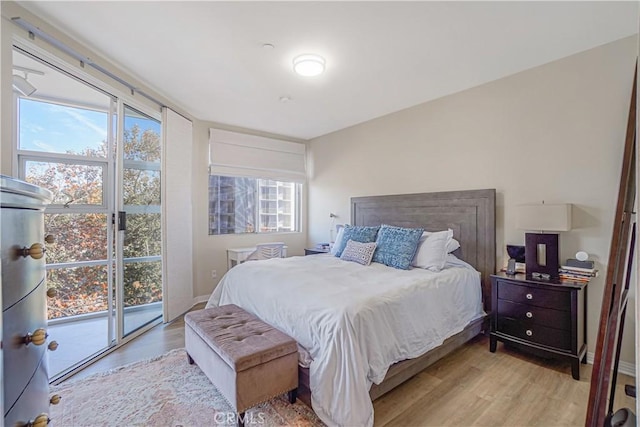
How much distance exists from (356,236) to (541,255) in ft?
5.75

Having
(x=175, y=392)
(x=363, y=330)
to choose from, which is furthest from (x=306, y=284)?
(x=175, y=392)

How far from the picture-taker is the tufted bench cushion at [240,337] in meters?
1.67

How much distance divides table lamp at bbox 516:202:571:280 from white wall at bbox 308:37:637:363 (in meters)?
0.23

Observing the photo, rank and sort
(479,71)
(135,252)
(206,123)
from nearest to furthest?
(479,71), (135,252), (206,123)

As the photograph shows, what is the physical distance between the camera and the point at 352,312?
1766 millimetres

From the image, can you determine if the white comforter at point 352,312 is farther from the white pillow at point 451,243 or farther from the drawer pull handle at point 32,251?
the drawer pull handle at point 32,251

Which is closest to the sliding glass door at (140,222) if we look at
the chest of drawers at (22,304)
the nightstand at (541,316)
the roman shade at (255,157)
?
the roman shade at (255,157)

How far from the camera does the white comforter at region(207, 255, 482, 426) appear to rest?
65.8 inches

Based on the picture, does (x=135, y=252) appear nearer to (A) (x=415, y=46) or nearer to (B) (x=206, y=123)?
(B) (x=206, y=123)

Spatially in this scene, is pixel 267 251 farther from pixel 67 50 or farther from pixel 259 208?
pixel 67 50

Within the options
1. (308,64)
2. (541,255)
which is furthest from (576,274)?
(308,64)

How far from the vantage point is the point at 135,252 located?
3.10 meters

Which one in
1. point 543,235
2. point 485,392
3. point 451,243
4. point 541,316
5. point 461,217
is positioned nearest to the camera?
point 485,392

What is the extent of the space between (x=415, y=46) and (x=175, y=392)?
3.16m
